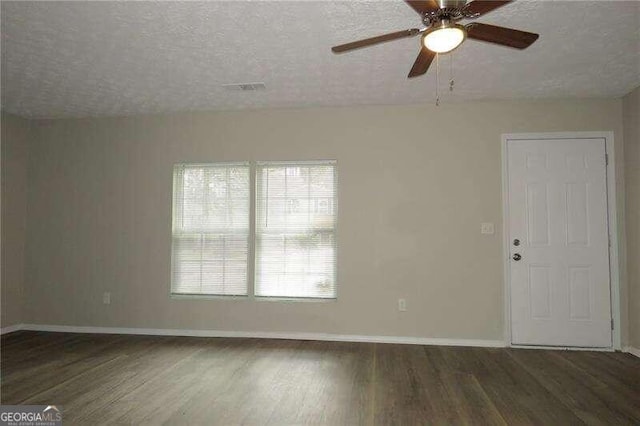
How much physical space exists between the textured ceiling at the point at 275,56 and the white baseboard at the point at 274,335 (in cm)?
271

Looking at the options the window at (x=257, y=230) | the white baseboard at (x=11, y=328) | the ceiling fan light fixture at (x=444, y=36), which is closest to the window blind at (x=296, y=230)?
the window at (x=257, y=230)

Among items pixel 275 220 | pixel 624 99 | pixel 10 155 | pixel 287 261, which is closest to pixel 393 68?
pixel 275 220

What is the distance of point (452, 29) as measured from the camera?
70.0 inches

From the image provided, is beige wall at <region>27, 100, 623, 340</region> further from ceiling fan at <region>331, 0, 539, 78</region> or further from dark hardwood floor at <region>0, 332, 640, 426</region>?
ceiling fan at <region>331, 0, 539, 78</region>

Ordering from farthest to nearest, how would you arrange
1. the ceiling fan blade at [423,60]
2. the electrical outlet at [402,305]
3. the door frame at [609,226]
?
the electrical outlet at [402,305]
the door frame at [609,226]
the ceiling fan blade at [423,60]

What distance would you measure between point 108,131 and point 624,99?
6133mm

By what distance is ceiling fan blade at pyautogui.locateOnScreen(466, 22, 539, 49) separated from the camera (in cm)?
183

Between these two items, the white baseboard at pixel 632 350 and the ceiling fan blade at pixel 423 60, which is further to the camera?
the white baseboard at pixel 632 350

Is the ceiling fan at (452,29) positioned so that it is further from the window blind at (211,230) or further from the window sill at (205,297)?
the window sill at (205,297)

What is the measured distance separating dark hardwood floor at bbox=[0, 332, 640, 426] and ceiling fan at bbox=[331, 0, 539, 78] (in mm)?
2337

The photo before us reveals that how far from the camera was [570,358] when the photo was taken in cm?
350

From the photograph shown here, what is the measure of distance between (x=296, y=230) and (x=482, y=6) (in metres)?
3.00

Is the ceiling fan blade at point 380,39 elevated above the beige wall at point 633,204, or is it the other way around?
the ceiling fan blade at point 380,39

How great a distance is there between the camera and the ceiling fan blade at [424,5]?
65.5 inches
